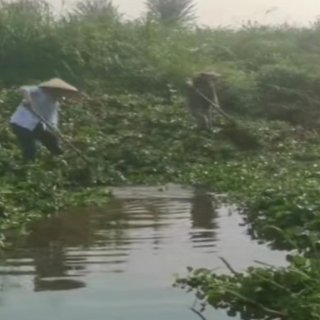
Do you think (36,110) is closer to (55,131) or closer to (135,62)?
(55,131)

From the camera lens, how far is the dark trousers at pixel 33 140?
16.7 meters

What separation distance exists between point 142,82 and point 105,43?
5.40 ft

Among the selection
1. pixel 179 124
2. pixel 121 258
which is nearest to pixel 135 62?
pixel 179 124

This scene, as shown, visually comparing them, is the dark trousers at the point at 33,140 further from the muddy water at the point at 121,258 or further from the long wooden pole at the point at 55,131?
the muddy water at the point at 121,258

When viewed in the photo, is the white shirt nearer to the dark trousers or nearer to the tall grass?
the dark trousers

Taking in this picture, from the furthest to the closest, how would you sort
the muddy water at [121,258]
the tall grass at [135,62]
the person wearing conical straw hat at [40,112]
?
the tall grass at [135,62] < the person wearing conical straw hat at [40,112] < the muddy water at [121,258]

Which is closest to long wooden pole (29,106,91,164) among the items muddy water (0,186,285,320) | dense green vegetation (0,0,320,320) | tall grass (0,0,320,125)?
dense green vegetation (0,0,320,320)

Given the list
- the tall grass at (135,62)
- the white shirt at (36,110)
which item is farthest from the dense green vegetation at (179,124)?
the white shirt at (36,110)

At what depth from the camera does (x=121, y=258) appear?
426 inches

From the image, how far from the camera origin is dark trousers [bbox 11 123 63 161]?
16.7m

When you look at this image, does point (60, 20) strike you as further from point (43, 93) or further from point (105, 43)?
point (43, 93)

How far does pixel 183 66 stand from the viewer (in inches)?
1041

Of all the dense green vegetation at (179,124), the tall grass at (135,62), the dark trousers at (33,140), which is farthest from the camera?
the tall grass at (135,62)

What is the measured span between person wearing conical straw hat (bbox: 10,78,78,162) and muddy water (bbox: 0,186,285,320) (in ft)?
7.12
